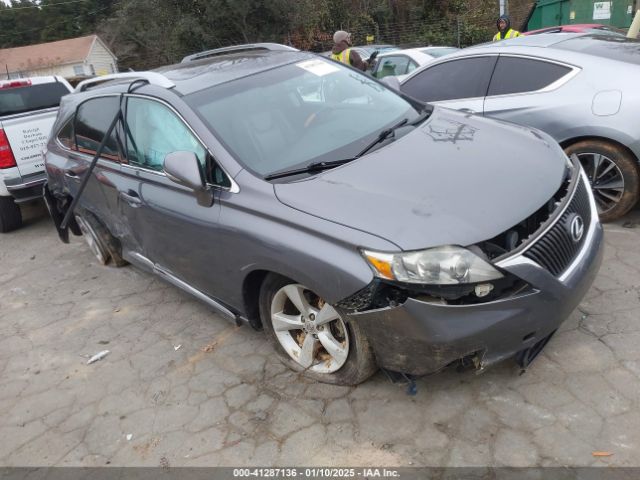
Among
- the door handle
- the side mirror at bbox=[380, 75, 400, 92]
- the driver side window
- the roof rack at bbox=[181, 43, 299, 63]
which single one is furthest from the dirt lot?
the roof rack at bbox=[181, 43, 299, 63]

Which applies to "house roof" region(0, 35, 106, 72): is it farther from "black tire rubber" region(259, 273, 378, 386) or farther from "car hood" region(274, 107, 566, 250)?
"car hood" region(274, 107, 566, 250)

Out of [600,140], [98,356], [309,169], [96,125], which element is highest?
[96,125]

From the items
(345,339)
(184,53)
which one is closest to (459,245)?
(345,339)

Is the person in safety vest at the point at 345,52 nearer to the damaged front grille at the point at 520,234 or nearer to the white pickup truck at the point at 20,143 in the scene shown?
the white pickup truck at the point at 20,143

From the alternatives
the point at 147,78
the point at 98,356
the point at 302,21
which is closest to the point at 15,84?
the point at 147,78

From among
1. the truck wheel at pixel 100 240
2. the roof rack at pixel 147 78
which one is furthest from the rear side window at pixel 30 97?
the roof rack at pixel 147 78

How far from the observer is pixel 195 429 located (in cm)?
286

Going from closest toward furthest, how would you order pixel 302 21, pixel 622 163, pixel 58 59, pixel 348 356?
pixel 348 356, pixel 622 163, pixel 302 21, pixel 58 59

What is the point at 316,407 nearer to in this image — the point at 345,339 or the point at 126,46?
the point at 345,339

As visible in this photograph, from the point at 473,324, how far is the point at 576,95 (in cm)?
284

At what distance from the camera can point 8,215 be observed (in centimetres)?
673

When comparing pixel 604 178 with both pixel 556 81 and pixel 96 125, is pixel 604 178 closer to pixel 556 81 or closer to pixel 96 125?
pixel 556 81

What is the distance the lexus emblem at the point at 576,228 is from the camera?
257cm

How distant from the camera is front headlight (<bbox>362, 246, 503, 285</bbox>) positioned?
2.24m
